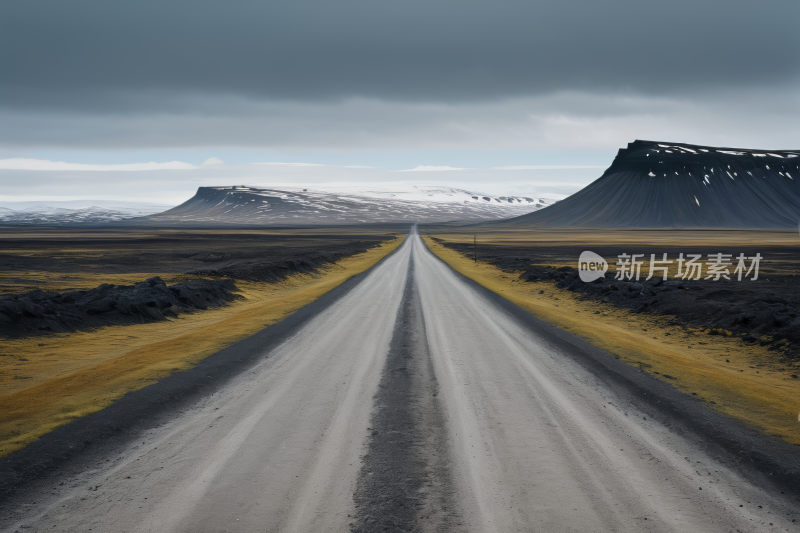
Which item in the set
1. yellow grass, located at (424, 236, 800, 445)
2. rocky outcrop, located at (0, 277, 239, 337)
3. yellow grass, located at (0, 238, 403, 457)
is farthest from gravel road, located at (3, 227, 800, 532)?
rocky outcrop, located at (0, 277, 239, 337)

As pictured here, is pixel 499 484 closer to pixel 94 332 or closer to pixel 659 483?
pixel 659 483

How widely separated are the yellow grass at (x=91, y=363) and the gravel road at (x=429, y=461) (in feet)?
5.79

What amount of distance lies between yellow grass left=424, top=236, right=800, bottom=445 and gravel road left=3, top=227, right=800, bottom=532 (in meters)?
0.74

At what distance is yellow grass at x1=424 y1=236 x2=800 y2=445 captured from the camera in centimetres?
739

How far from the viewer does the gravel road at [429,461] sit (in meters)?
4.39

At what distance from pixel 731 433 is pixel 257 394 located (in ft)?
22.9

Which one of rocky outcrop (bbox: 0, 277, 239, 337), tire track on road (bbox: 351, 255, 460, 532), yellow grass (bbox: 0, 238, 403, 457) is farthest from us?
rocky outcrop (bbox: 0, 277, 239, 337)

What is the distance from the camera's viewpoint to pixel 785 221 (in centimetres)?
19025

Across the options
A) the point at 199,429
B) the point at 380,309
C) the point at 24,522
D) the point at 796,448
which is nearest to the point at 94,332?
the point at 380,309

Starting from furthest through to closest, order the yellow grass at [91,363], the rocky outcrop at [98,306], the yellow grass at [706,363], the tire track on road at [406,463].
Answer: the rocky outcrop at [98,306] < the yellow grass at [706,363] < the yellow grass at [91,363] < the tire track on road at [406,463]

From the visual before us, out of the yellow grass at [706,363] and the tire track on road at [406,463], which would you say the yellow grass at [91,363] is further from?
the yellow grass at [706,363]

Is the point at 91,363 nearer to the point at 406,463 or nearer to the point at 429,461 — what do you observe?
the point at 406,463

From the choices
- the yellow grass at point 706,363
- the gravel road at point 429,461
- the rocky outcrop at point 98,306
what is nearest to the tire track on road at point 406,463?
the gravel road at point 429,461

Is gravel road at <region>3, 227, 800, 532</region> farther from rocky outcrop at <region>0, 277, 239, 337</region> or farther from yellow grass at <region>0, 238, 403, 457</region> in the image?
rocky outcrop at <region>0, 277, 239, 337</region>
